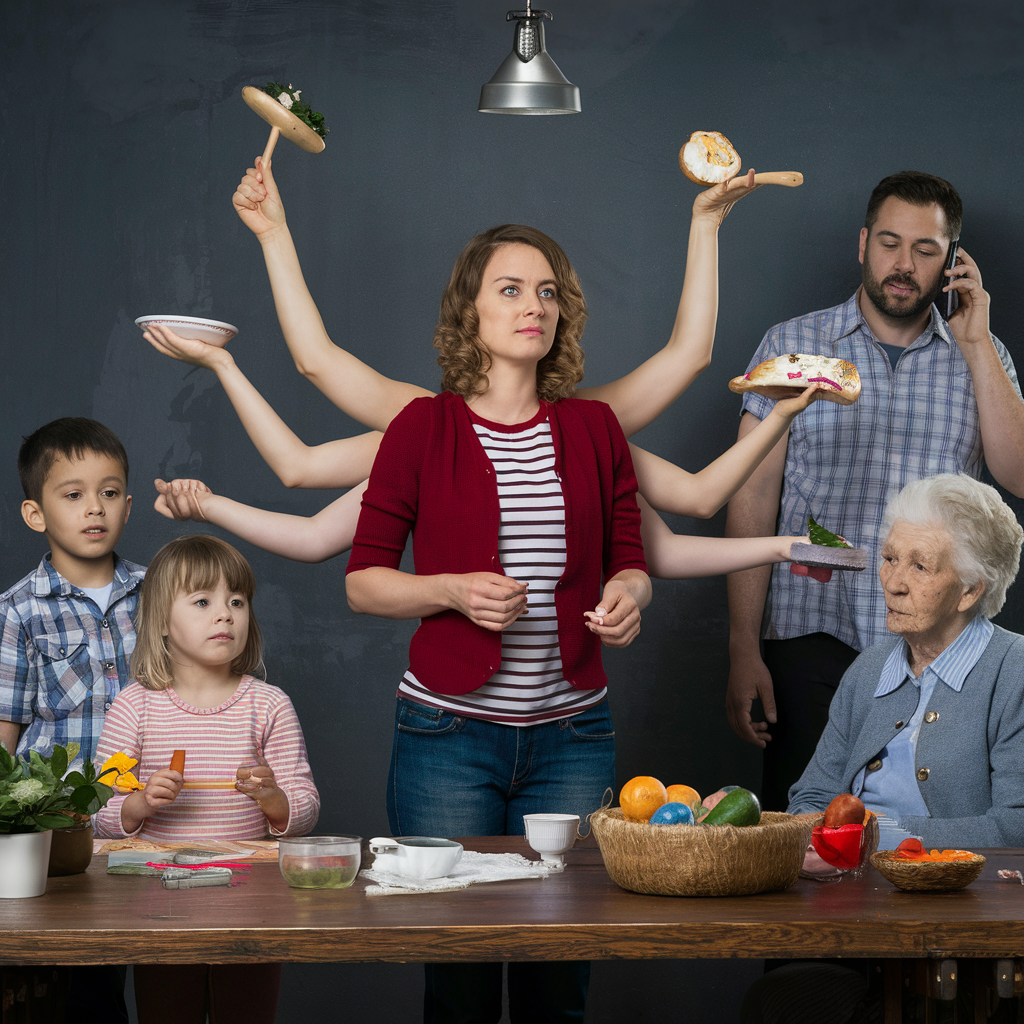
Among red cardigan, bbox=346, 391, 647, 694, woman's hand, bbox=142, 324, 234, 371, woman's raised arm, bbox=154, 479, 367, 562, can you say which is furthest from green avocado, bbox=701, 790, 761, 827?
woman's hand, bbox=142, 324, 234, 371

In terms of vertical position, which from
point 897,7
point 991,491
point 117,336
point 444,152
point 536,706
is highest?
point 897,7

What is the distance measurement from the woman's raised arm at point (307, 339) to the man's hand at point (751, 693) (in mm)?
1209

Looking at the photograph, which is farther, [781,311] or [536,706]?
[781,311]

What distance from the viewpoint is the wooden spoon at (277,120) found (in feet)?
9.32

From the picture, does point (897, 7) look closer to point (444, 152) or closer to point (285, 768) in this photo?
point (444, 152)

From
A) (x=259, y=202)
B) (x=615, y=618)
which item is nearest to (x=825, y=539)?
(x=615, y=618)

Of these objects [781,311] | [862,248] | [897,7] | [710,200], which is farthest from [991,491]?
[897,7]

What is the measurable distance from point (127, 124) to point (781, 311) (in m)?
2.12

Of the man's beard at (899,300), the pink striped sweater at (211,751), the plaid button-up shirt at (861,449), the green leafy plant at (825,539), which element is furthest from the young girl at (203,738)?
the man's beard at (899,300)

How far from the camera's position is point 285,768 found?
254 cm

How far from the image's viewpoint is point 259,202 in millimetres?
2867

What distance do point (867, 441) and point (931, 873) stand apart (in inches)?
67.4

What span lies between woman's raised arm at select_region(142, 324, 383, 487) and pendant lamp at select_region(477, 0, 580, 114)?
0.90 m

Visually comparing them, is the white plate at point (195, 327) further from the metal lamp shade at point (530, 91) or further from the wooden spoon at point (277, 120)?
the metal lamp shade at point (530, 91)
